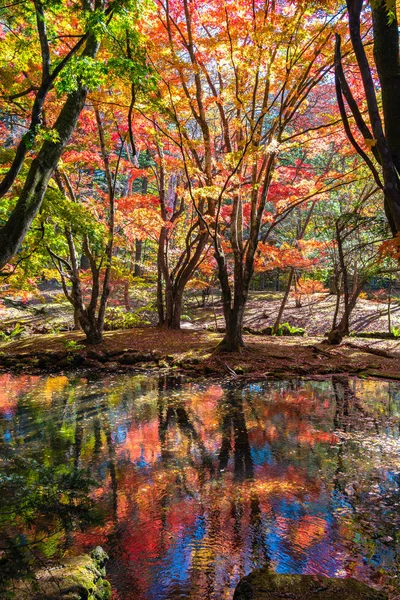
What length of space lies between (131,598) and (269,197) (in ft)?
43.0

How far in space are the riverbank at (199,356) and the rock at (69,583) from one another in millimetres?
7937

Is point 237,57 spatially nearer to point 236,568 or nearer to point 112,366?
point 112,366

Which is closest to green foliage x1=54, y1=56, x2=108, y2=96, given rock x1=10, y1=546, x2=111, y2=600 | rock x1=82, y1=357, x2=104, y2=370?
rock x1=10, y1=546, x2=111, y2=600

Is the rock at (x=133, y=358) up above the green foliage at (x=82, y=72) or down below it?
below

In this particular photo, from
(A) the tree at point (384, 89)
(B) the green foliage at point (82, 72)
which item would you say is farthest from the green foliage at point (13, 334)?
(A) the tree at point (384, 89)

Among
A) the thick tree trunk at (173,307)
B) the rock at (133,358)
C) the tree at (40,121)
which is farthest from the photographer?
the thick tree trunk at (173,307)

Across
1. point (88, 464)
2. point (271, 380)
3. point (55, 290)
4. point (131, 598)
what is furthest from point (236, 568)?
point (55, 290)

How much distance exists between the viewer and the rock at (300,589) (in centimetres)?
229

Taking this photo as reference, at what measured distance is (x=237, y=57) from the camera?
9773mm

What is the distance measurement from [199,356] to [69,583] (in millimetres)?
9672

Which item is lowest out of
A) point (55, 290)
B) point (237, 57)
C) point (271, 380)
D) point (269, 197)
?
point (271, 380)

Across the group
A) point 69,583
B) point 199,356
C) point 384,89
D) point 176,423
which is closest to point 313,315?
point 199,356

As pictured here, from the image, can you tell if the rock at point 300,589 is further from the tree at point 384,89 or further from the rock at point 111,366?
the rock at point 111,366

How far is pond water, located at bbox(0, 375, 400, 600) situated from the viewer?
3146mm
